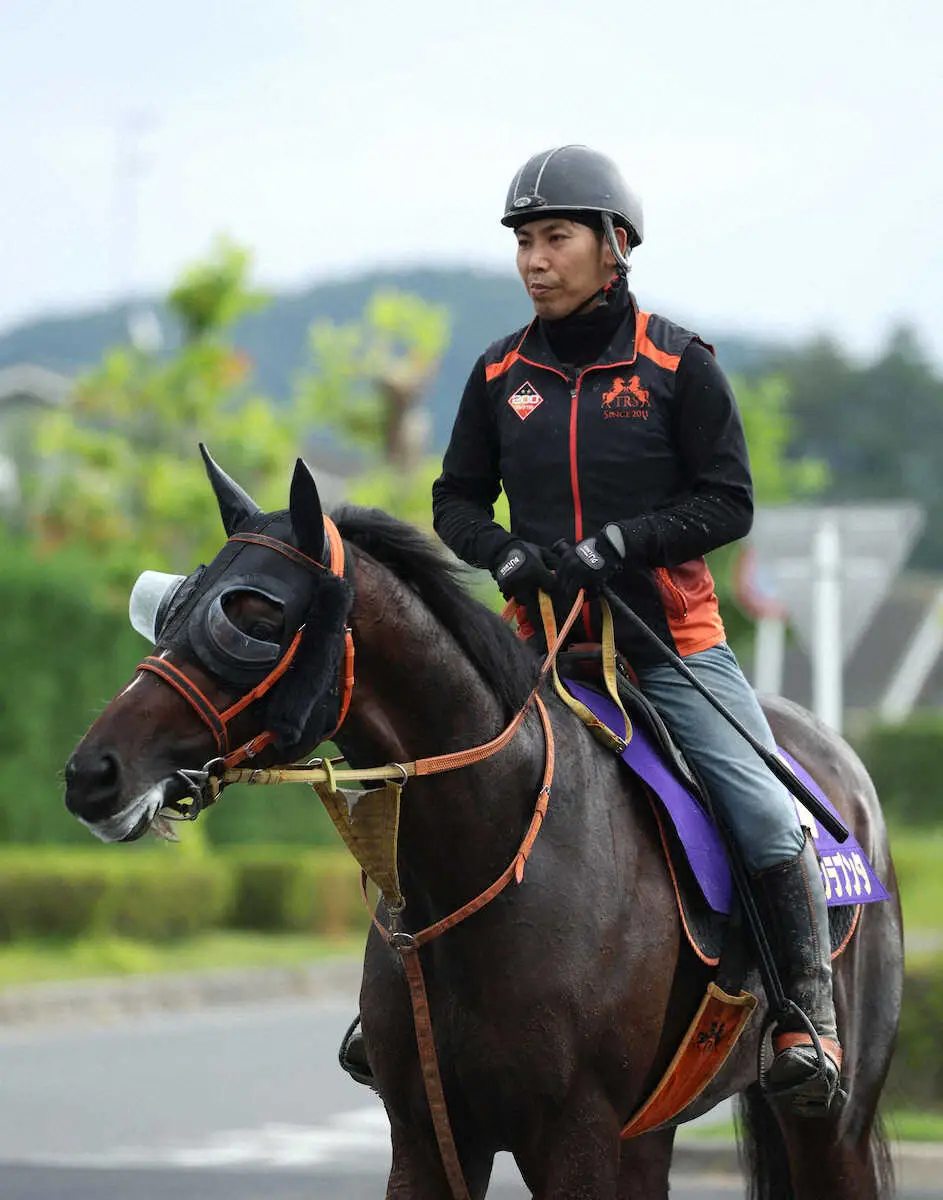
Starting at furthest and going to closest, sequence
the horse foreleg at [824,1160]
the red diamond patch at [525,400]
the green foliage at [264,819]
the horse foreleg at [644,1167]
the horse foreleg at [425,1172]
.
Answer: the green foliage at [264,819]
the horse foreleg at [824,1160]
the horse foreleg at [644,1167]
the red diamond patch at [525,400]
the horse foreleg at [425,1172]

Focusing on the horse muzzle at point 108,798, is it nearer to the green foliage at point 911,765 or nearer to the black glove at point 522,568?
the black glove at point 522,568

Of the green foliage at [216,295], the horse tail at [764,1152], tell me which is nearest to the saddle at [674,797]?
the horse tail at [764,1152]

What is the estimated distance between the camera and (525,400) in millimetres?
5504

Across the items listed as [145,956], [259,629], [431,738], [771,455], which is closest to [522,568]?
[431,738]

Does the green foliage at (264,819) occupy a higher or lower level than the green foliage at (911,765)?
higher

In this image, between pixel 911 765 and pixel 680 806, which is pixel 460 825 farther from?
pixel 911 765

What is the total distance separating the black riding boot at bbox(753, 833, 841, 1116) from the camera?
17.8 feet

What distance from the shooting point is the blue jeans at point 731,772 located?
5.41 m

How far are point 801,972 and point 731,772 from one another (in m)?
0.57

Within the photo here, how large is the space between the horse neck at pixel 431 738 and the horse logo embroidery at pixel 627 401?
95cm

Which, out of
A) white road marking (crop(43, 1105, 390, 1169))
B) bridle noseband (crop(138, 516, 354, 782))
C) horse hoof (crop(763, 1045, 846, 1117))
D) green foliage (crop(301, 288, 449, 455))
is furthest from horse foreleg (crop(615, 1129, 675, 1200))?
green foliage (crop(301, 288, 449, 455))

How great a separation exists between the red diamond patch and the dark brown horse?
0.76 metres

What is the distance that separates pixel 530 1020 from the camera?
4715 millimetres

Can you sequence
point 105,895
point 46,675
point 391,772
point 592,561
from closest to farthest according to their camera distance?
point 391,772 < point 592,561 < point 105,895 < point 46,675
